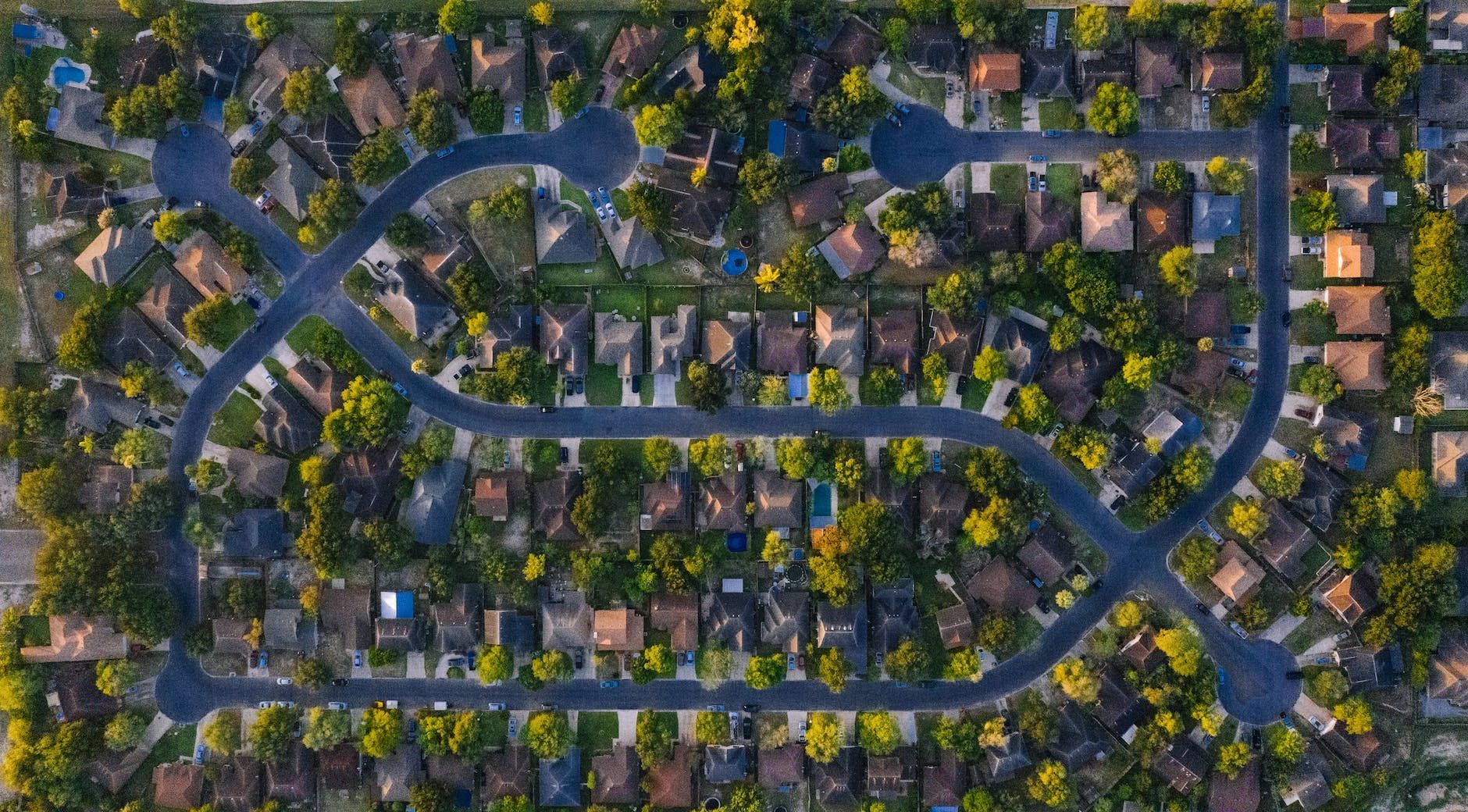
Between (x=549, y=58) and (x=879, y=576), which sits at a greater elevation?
(x=549, y=58)

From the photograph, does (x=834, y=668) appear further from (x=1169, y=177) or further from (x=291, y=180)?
(x=291, y=180)

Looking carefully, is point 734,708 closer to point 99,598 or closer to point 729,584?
point 729,584

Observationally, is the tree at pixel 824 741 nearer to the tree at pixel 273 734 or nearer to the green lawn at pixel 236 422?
the tree at pixel 273 734

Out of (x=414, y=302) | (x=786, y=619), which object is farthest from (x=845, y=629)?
(x=414, y=302)

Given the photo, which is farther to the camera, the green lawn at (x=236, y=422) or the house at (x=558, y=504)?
the green lawn at (x=236, y=422)

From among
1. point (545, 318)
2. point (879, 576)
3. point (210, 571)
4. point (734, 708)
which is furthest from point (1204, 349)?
point (210, 571)

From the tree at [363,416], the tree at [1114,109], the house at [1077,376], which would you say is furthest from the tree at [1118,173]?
the tree at [363,416]

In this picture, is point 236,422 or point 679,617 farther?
point 236,422
